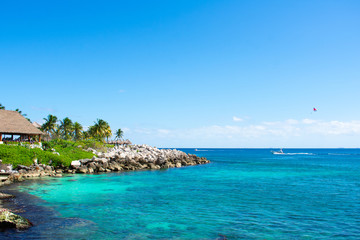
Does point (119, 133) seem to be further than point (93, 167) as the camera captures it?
Yes

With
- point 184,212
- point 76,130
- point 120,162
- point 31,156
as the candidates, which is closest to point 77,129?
point 76,130

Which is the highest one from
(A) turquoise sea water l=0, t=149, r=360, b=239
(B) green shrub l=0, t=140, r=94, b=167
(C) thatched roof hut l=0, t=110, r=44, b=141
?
(C) thatched roof hut l=0, t=110, r=44, b=141

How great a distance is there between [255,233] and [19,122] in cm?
3875

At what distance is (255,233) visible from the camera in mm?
12664

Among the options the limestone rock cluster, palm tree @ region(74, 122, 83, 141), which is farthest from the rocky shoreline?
palm tree @ region(74, 122, 83, 141)

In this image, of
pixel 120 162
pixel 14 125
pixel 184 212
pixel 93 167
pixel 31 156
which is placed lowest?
pixel 184 212

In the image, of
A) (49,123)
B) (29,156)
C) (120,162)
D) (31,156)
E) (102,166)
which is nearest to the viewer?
(29,156)

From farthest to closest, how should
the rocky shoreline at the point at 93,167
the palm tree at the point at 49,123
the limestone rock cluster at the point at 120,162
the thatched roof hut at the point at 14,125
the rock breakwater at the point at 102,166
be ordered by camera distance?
the palm tree at the point at 49,123 → the limestone rock cluster at the point at 120,162 → the thatched roof hut at the point at 14,125 → the rock breakwater at the point at 102,166 → the rocky shoreline at the point at 93,167

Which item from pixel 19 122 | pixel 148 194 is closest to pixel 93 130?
pixel 19 122

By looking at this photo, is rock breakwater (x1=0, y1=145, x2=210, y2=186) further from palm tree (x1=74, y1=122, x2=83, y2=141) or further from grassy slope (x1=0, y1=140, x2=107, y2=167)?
palm tree (x1=74, y1=122, x2=83, y2=141)

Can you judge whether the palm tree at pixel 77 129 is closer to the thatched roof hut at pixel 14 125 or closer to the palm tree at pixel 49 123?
the palm tree at pixel 49 123

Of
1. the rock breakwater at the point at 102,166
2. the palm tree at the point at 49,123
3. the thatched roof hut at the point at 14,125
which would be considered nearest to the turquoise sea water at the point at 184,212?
the rock breakwater at the point at 102,166

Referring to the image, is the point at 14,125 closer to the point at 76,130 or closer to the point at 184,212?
the point at 184,212

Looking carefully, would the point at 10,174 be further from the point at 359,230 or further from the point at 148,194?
the point at 359,230
